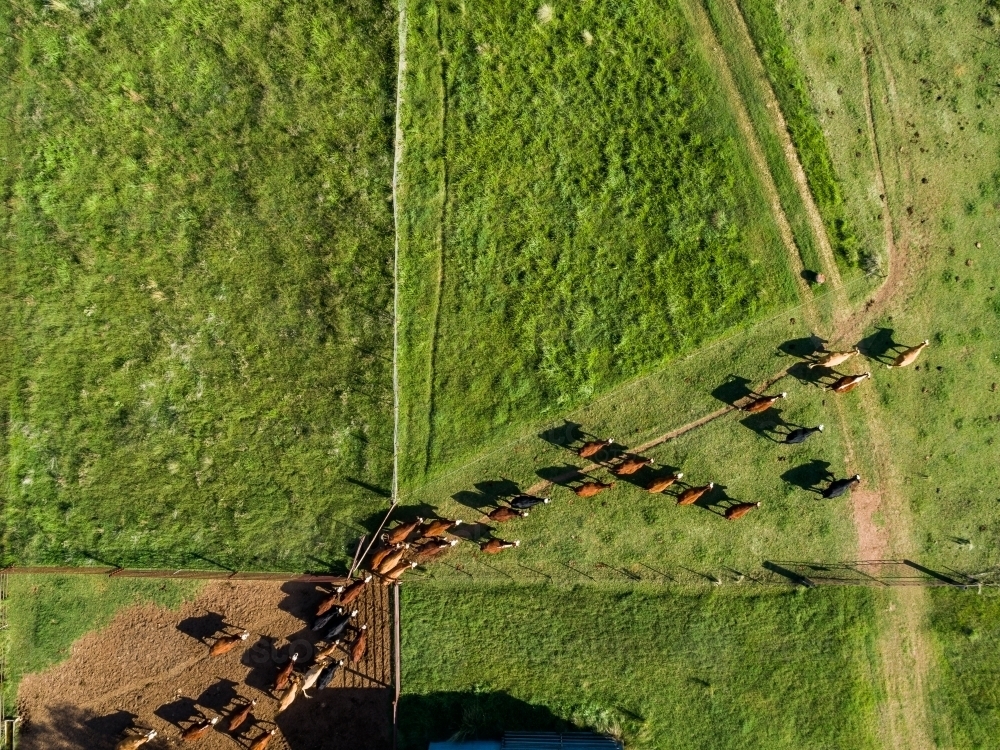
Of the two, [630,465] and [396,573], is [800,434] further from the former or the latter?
[396,573]

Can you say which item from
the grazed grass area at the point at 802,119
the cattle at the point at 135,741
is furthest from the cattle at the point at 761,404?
the cattle at the point at 135,741

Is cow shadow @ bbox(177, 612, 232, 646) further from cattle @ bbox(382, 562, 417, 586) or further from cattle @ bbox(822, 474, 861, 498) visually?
cattle @ bbox(822, 474, 861, 498)

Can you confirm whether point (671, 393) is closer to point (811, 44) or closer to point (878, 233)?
point (878, 233)

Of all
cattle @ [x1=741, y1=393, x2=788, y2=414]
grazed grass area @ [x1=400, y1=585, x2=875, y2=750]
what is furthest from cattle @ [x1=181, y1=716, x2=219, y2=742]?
cattle @ [x1=741, y1=393, x2=788, y2=414]

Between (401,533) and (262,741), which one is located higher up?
(401,533)

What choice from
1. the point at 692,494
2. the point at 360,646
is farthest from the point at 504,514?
the point at 360,646

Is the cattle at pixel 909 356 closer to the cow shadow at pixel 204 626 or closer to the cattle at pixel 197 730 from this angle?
the cow shadow at pixel 204 626

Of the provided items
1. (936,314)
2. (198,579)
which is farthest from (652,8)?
(198,579)
